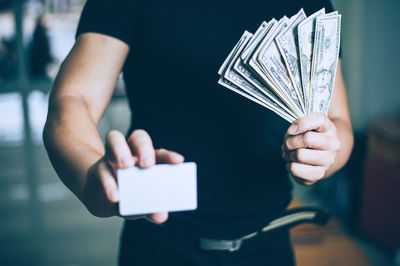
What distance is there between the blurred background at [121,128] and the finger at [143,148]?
2.12 metres

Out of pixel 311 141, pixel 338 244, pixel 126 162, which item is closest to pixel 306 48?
pixel 311 141

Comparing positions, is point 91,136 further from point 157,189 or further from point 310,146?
point 310,146

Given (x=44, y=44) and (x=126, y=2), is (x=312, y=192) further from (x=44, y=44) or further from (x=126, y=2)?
(x=126, y=2)

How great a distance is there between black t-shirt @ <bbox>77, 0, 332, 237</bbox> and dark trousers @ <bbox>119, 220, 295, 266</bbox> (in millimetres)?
35

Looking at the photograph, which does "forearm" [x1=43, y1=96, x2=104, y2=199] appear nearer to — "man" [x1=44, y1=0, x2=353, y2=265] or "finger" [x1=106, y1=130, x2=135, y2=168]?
"man" [x1=44, y1=0, x2=353, y2=265]

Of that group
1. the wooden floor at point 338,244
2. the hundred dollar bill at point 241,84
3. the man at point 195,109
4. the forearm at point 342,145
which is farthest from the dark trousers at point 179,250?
the wooden floor at point 338,244

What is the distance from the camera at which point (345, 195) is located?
9.69ft

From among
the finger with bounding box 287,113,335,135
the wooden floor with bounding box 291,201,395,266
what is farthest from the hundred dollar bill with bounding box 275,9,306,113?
the wooden floor with bounding box 291,201,395,266

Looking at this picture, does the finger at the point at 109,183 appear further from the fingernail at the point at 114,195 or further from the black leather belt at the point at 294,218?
the black leather belt at the point at 294,218

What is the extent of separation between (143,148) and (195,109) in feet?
1.26

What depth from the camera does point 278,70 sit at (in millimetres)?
761

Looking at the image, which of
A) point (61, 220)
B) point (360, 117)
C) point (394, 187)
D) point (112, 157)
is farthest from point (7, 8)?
point (394, 187)

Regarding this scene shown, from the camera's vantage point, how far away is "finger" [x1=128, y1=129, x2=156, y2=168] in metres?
0.46

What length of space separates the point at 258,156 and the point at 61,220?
267cm
